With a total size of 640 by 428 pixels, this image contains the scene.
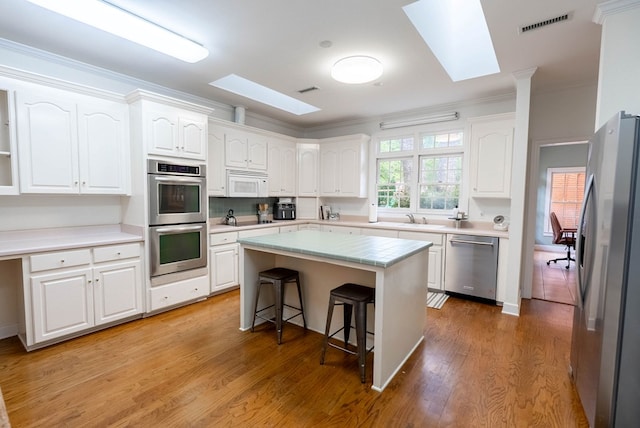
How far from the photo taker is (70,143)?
280 centimetres

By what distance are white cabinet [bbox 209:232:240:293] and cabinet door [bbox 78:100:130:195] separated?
3.89 feet

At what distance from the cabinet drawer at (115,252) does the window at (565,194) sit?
8.63m

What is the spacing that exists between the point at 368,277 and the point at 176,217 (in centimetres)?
224

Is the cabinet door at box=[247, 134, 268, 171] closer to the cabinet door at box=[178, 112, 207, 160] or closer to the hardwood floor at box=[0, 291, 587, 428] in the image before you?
the cabinet door at box=[178, 112, 207, 160]

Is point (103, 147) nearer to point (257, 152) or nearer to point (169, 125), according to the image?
point (169, 125)

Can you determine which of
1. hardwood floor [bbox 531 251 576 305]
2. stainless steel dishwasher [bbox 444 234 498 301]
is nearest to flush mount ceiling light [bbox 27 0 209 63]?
stainless steel dishwasher [bbox 444 234 498 301]

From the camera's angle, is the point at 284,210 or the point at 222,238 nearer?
the point at 222,238

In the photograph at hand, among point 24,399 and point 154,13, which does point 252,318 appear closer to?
point 24,399

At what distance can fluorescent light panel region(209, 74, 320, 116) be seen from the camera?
3.83 meters

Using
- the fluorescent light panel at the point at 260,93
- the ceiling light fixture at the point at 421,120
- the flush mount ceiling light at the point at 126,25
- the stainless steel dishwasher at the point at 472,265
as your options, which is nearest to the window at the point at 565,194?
the ceiling light fixture at the point at 421,120

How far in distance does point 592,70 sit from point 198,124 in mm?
4361

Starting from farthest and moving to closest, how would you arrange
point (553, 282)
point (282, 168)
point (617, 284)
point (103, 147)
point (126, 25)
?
point (282, 168)
point (553, 282)
point (103, 147)
point (126, 25)
point (617, 284)

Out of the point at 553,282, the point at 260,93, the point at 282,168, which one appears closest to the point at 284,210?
the point at 282,168

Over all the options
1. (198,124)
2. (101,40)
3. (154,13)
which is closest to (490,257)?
(198,124)
